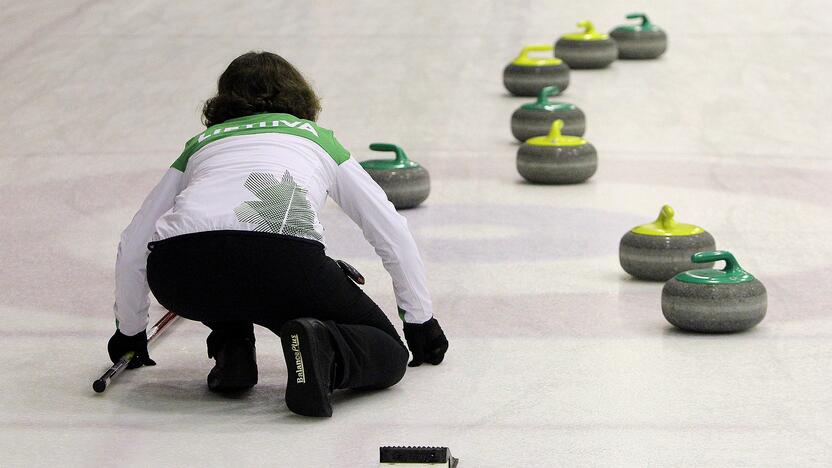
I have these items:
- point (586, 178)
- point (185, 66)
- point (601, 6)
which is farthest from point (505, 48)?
point (586, 178)

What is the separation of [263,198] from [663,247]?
2328 millimetres

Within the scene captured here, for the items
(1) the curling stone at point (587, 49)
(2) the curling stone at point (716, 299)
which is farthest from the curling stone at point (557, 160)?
(1) the curling stone at point (587, 49)

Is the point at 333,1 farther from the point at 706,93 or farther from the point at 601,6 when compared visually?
the point at 706,93

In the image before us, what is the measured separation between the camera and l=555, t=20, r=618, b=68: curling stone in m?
12.3

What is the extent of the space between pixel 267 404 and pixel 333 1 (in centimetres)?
1067

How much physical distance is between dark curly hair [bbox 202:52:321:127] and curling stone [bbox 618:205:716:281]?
200cm

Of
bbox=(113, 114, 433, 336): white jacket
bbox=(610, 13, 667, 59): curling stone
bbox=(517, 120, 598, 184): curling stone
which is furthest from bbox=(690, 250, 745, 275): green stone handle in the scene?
bbox=(610, 13, 667, 59): curling stone

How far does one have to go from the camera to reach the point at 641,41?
42.1ft

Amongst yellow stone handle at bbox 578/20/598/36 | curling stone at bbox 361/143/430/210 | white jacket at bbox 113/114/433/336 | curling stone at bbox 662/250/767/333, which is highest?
white jacket at bbox 113/114/433/336

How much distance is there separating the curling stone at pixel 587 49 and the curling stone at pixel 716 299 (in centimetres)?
713

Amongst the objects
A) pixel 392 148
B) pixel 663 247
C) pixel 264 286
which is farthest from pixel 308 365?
pixel 392 148

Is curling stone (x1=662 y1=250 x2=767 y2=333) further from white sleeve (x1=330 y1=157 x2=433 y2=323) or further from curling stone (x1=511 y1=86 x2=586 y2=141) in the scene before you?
curling stone (x1=511 y1=86 x2=586 y2=141)

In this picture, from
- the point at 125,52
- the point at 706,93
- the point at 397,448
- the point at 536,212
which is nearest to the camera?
the point at 397,448

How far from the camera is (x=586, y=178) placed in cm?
884
